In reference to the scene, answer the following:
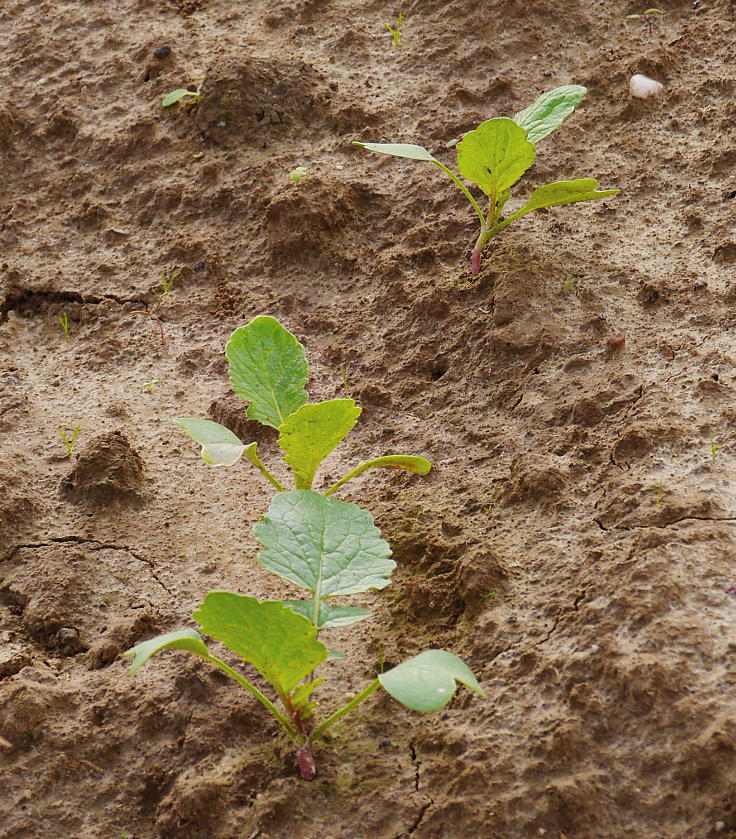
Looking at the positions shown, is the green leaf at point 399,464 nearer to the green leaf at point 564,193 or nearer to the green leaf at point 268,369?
the green leaf at point 268,369

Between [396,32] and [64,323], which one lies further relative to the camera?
[396,32]

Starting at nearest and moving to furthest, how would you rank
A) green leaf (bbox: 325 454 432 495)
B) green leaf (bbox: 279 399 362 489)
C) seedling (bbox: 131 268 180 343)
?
green leaf (bbox: 279 399 362 489) → green leaf (bbox: 325 454 432 495) → seedling (bbox: 131 268 180 343)

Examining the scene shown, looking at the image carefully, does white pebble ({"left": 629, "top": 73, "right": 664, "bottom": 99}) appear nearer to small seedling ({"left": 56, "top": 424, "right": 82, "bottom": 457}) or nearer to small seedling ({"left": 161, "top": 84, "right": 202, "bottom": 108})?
small seedling ({"left": 161, "top": 84, "right": 202, "bottom": 108})

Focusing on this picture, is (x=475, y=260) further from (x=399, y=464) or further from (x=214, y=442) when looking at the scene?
(x=214, y=442)

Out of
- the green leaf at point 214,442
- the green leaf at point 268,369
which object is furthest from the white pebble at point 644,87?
the green leaf at point 214,442

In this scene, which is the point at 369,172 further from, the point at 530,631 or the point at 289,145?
the point at 530,631

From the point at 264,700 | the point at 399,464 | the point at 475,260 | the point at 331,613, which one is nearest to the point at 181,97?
the point at 475,260

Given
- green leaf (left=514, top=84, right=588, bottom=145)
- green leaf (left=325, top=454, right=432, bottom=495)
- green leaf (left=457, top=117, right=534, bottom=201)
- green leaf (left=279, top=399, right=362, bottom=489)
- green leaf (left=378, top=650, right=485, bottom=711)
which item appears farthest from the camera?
green leaf (left=514, top=84, right=588, bottom=145)

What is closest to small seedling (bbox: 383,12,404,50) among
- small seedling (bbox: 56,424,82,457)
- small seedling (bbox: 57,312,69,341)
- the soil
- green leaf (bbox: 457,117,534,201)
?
the soil
